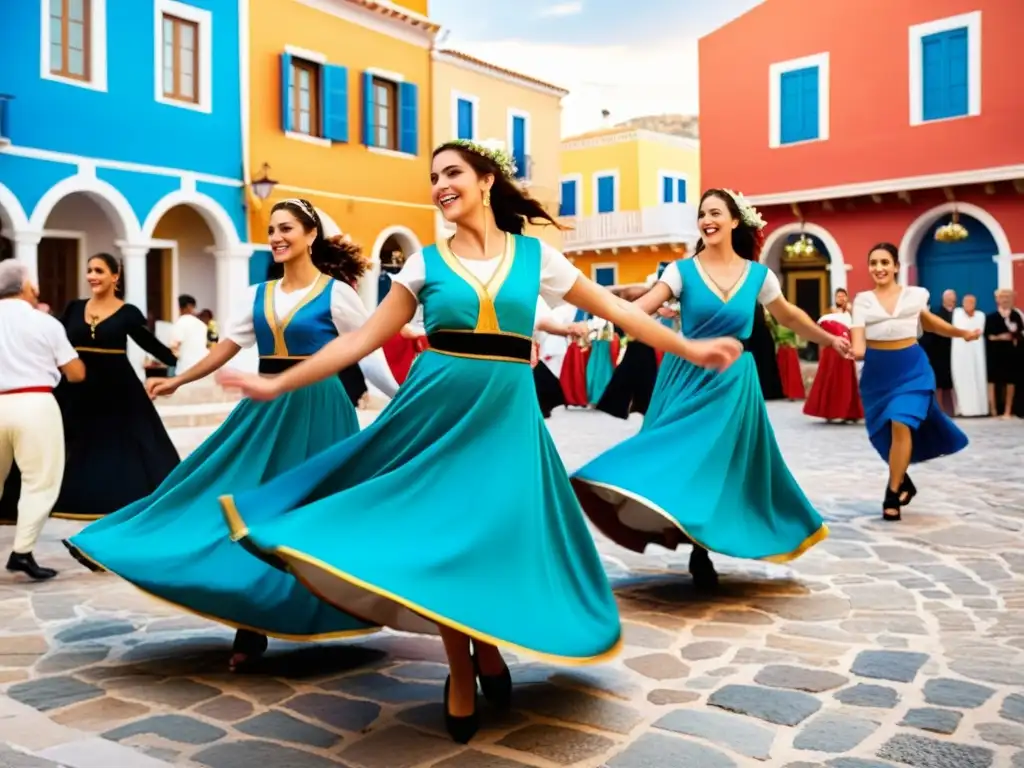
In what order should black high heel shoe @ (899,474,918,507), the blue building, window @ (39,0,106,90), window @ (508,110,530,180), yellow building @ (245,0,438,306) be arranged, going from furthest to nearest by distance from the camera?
window @ (508,110,530,180)
yellow building @ (245,0,438,306)
window @ (39,0,106,90)
the blue building
black high heel shoe @ (899,474,918,507)

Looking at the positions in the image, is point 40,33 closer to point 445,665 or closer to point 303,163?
point 303,163


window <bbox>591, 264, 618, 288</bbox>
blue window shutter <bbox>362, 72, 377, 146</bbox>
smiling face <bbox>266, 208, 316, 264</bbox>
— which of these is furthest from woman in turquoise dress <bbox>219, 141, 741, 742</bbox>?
window <bbox>591, 264, 618, 288</bbox>

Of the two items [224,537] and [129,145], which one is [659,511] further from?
[129,145]

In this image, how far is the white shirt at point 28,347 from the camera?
6070 millimetres

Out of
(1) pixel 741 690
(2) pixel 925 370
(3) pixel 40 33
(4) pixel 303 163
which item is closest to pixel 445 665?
(1) pixel 741 690

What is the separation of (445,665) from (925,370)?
4770 millimetres

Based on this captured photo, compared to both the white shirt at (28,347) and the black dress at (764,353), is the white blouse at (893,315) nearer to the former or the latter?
the black dress at (764,353)

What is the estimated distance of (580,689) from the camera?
4.20m

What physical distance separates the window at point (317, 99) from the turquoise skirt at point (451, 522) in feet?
63.7

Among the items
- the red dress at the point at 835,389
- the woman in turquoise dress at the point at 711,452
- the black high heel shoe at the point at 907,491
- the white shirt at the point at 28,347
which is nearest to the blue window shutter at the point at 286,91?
the red dress at the point at 835,389

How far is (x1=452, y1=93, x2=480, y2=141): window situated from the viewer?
1045 inches

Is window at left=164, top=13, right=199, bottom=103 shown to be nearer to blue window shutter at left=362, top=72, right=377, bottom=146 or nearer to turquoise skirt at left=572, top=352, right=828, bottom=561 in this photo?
blue window shutter at left=362, top=72, right=377, bottom=146

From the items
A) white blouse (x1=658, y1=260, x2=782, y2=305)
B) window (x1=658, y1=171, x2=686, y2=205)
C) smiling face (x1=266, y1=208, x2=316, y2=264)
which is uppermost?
window (x1=658, y1=171, x2=686, y2=205)

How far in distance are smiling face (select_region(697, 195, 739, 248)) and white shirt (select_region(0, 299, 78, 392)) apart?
3.29 m
